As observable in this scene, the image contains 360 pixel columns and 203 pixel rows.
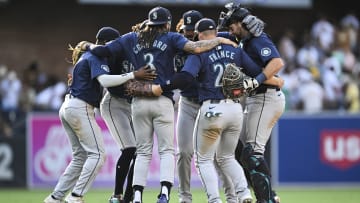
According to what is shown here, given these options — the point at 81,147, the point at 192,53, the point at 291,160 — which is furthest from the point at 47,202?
the point at 291,160

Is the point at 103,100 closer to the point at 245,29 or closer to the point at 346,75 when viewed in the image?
the point at 245,29

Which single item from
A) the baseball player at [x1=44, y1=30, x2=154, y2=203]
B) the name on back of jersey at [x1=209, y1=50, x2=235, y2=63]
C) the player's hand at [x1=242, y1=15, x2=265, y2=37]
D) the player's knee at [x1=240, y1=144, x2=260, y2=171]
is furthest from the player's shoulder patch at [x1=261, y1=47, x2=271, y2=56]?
the baseball player at [x1=44, y1=30, x2=154, y2=203]

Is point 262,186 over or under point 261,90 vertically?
under

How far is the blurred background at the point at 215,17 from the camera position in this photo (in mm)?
18453

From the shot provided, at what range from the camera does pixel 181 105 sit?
12102 millimetres

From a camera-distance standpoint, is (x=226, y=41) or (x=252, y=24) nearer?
(x=226, y=41)

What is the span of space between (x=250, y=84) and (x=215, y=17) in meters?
13.5

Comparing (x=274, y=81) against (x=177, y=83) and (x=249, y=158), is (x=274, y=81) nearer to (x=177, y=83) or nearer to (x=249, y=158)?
(x=249, y=158)

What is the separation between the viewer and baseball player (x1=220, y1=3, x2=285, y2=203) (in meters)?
11.1

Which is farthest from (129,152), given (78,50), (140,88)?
(78,50)

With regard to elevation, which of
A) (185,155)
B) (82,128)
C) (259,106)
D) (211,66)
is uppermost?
(211,66)

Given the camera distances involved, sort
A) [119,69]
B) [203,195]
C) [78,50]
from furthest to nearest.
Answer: [203,195]
[78,50]
[119,69]

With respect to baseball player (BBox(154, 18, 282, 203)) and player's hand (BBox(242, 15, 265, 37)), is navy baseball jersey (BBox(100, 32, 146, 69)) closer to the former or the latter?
baseball player (BBox(154, 18, 282, 203))

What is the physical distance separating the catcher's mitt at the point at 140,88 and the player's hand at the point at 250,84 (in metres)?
1.14
